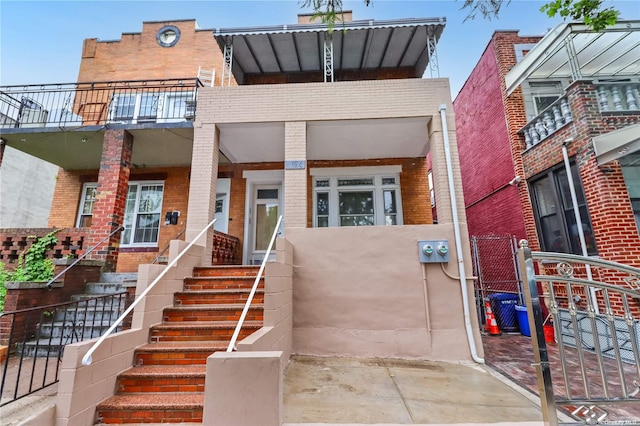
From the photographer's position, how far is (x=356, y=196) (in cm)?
798

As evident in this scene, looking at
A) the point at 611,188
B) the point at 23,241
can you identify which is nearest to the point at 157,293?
the point at 23,241

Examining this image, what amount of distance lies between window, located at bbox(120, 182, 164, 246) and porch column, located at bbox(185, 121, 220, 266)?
3256 mm

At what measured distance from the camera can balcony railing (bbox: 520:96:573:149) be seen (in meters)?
6.07

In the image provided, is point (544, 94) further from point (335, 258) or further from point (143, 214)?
point (143, 214)

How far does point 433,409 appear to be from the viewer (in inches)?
115

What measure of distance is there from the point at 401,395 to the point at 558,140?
641 cm

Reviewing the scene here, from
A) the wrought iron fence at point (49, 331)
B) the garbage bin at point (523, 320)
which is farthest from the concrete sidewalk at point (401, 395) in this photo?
the wrought iron fence at point (49, 331)

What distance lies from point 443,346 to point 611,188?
4.28 m

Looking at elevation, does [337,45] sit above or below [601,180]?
above

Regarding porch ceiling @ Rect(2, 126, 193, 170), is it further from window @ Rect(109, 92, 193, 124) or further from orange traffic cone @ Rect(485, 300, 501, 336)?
orange traffic cone @ Rect(485, 300, 501, 336)

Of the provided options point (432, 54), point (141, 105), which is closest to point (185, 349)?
point (432, 54)

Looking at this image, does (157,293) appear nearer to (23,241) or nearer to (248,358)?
(248,358)

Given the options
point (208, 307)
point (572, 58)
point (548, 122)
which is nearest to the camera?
point (208, 307)

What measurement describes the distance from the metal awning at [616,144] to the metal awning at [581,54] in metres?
1.58
